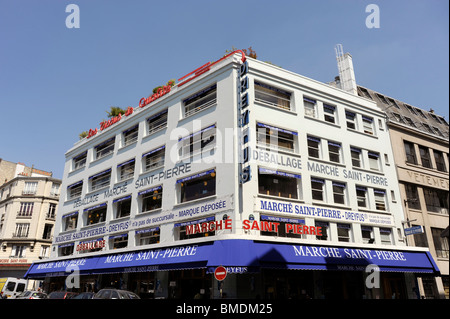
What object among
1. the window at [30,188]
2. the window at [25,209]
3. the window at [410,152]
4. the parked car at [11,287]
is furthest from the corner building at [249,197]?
the window at [30,188]

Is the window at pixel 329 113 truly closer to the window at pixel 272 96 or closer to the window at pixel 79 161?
the window at pixel 272 96

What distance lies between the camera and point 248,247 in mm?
17312

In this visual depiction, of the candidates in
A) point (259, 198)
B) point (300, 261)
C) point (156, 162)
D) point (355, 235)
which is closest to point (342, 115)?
point (355, 235)

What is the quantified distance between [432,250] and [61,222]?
33.1 meters

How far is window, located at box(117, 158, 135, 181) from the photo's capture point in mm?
27758

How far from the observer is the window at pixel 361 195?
24.7 metres

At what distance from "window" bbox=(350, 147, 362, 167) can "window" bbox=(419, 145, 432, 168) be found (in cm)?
945

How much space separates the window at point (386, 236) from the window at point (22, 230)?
149 feet

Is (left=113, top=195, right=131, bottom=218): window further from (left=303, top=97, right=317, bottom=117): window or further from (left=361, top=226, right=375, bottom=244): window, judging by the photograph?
(left=361, top=226, right=375, bottom=244): window

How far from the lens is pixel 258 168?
20578 millimetres

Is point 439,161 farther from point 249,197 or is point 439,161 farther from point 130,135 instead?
point 130,135

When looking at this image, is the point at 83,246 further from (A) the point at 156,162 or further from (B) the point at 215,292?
(B) the point at 215,292

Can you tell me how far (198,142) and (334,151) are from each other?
1003 cm

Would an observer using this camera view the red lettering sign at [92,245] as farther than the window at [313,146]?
Yes
